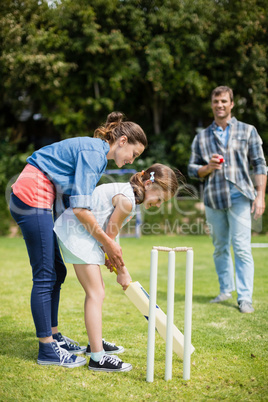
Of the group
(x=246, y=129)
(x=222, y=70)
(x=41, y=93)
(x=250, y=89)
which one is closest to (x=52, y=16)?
(x=41, y=93)

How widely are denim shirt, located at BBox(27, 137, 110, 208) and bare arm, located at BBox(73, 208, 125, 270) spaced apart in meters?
0.05

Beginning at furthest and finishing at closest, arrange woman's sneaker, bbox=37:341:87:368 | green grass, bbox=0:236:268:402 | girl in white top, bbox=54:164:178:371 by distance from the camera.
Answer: woman's sneaker, bbox=37:341:87:368 → girl in white top, bbox=54:164:178:371 → green grass, bbox=0:236:268:402

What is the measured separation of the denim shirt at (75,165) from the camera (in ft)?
8.28

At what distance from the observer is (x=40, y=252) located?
2689 millimetres

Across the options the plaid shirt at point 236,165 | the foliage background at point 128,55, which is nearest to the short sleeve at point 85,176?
the plaid shirt at point 236,165

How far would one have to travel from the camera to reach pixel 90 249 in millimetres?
2648

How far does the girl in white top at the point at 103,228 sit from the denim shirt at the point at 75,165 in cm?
12

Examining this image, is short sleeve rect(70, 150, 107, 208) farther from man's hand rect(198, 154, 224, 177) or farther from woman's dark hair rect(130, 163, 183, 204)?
man's hand rect(198, 154, 224, 177)

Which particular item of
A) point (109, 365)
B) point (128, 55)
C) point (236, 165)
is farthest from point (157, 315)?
point (128, 55)

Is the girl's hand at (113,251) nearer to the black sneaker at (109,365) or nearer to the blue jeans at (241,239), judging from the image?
the black sneaker at (109,365)

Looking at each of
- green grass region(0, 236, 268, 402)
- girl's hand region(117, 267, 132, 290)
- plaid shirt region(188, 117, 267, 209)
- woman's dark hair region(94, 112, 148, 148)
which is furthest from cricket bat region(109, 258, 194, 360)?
plaid shirt region(188, 117, 267, 209)

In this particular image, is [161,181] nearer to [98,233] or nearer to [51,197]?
[98,233]

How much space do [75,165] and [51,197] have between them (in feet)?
0.92

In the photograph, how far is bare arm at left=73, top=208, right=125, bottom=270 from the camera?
99.5 inches
